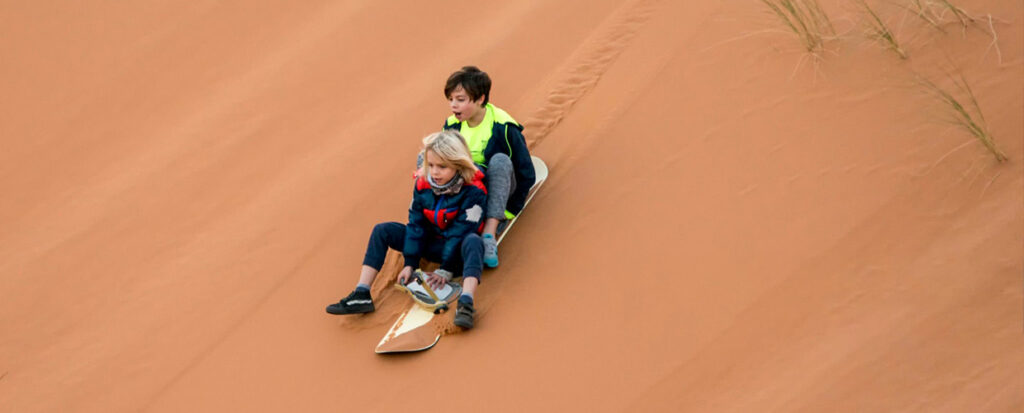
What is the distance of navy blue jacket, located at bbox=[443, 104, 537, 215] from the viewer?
18.0 ft

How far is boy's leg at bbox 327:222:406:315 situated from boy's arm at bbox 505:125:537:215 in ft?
2.15

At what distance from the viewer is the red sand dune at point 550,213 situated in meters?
4.49

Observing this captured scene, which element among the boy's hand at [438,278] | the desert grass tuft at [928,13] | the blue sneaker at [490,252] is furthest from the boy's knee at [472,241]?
the desert grass tuft at [928,13]

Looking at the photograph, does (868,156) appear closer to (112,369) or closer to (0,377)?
(112,369)

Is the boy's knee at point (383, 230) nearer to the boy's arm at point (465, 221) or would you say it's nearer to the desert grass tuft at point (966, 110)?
the boy's arm at point (465, 221)

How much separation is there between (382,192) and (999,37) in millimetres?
3848

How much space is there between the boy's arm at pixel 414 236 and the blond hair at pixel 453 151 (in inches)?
9.0

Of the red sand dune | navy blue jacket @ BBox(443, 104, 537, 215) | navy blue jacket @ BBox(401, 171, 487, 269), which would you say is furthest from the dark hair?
the red sand dune

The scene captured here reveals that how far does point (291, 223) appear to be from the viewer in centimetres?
615

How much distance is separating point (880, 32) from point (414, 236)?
316 cm

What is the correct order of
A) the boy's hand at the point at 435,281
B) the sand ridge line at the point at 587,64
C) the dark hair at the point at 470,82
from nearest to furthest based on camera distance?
the boy's hand at the point at 435,281 → the dark hair at the point at 470,82 → the sand ridge line at the point at 587,64

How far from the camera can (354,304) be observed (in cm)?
499

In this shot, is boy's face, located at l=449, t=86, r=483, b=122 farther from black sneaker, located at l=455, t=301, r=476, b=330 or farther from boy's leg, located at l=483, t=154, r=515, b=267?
black sneaker, located at l=455, t=301, r=476, b=330

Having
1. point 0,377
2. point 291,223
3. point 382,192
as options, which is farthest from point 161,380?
point 382,192
